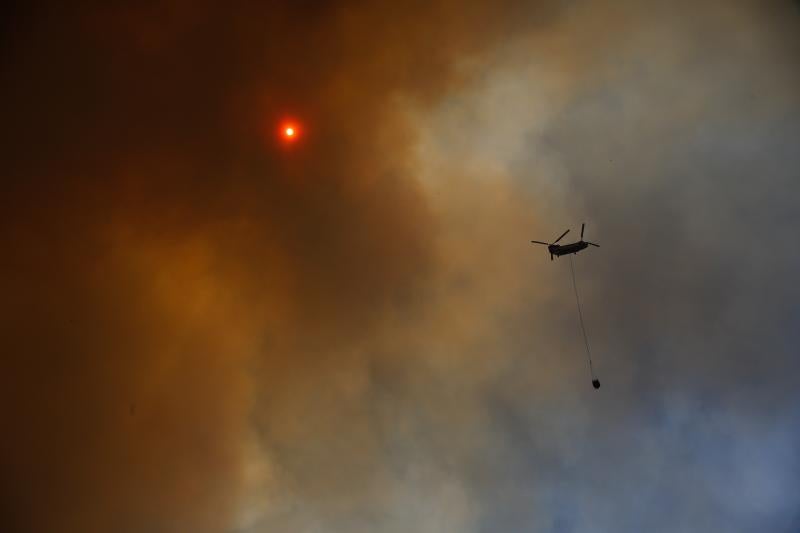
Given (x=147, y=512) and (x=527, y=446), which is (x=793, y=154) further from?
(x=147, y=512)

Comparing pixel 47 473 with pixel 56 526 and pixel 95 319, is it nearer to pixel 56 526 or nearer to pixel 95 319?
pixel 56 526

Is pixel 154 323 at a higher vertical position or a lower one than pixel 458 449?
higher

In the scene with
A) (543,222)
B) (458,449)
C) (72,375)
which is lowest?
(458,449)

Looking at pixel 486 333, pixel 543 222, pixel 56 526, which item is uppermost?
pixel 543 222

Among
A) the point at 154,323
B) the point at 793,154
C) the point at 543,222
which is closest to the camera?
the point at 793,154

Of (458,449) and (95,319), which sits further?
(458,449)

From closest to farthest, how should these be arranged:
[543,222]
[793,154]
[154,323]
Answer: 1. [793,154]
2. [543,222]
3. [154,323]

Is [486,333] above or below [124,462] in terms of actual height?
above

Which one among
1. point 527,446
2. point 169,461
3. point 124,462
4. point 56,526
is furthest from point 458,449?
point 56,526

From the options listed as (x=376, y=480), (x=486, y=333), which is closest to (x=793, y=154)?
(x=486, y=333)
